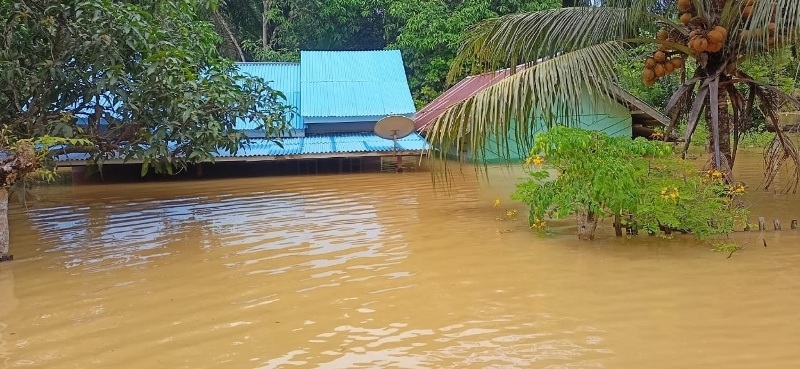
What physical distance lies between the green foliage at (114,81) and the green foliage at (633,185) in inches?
183

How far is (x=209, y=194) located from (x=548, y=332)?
9283 millimetres

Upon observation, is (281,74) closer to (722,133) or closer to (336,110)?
(336,110)

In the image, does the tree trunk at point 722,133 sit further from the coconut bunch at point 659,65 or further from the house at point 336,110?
the house at point 336,110

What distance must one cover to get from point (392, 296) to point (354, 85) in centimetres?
1235

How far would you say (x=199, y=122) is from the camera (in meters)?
9.54

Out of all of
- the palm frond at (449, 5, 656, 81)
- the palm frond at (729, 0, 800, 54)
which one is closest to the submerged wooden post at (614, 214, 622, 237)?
the palm frond at (449, 5, 656, 81)

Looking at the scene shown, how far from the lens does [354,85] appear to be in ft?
56.4

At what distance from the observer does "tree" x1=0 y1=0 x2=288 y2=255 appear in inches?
330

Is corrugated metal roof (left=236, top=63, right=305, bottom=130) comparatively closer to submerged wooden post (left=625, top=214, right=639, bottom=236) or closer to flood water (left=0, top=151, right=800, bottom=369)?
flood water (left=0, top=151, right=800, bottom=369)

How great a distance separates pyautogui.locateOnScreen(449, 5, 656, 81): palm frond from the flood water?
1.87 metres

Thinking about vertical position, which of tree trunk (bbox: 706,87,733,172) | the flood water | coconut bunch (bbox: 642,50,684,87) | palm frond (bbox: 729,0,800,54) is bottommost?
the flood water

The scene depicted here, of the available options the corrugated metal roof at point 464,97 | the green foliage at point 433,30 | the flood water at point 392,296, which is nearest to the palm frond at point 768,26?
the flood water at point 392,296

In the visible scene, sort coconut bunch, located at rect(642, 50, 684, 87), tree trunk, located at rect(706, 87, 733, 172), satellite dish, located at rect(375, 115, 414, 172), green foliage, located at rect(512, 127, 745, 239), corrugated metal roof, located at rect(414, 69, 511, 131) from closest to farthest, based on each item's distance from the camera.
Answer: green foliage, located at rect(512, 127, 745, 239) → tree trunk, located at rect(706, 87, 733, 172) → coconut bunch, located at rect(642, 50, 684, 87) → satellite dish, located at rect(375, 115, 414, 172) → corrugated metal roof, located at rect(414, 69, 511, 131)

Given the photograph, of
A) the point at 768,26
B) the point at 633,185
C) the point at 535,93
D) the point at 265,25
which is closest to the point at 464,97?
the point at 535,93
